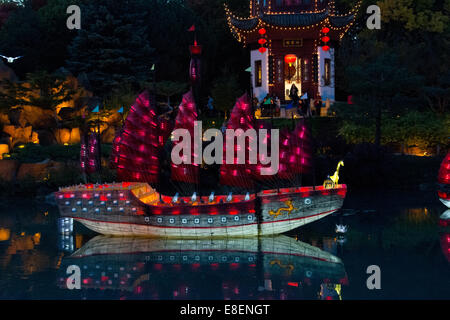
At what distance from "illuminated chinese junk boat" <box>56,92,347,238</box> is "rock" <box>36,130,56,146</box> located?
62.4 ft

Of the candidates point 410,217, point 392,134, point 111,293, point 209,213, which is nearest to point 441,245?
point 410,217

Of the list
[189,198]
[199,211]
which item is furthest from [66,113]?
[199,211]

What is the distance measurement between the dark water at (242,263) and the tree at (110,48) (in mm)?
20386

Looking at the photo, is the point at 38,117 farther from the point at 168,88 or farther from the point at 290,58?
the point at 290,58

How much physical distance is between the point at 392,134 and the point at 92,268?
959 inches

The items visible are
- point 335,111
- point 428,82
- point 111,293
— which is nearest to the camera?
point 111,293

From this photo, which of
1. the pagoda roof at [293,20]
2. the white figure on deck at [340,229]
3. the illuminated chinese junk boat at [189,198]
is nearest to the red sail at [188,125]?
the illuminated chinese junk boat at [189,198]

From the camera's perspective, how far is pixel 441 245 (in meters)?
22.0

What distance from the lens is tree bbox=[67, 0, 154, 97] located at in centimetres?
4559

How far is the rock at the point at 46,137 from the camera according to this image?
138 feet

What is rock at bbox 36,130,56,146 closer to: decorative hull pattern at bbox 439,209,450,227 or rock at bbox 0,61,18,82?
rock at bbox 0,61,18,82

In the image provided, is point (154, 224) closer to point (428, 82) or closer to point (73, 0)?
point (428, 82)

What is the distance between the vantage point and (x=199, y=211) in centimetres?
2262

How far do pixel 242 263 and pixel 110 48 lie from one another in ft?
99.1
